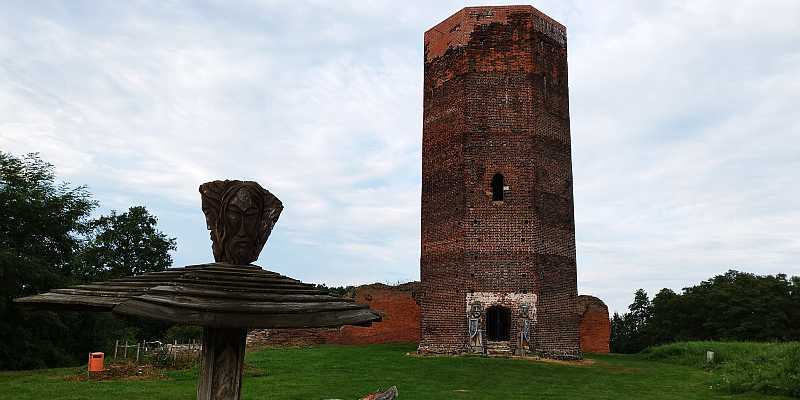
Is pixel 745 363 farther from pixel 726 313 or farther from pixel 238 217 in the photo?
pixel 726 313

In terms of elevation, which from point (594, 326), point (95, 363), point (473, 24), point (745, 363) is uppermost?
point (473, 24)

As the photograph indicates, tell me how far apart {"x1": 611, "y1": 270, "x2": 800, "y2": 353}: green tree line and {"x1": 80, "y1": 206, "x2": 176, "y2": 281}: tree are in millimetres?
38887

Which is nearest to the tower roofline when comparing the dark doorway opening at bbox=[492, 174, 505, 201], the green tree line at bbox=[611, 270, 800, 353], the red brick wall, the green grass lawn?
the dark doorway opening at bbox=[492, 174, 505, 201]

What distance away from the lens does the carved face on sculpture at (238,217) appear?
346cm

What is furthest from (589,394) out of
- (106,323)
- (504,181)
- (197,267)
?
(106,323)

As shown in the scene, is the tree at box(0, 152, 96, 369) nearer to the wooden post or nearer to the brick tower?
the brick tower

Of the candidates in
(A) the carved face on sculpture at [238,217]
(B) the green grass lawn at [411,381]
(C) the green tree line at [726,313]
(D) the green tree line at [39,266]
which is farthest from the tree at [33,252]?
(C) the green tree line at [726,313]

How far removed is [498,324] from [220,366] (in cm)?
1978

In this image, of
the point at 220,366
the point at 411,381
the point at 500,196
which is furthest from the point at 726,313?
the point at 220,366

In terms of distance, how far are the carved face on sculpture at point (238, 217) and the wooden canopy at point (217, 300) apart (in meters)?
0.15

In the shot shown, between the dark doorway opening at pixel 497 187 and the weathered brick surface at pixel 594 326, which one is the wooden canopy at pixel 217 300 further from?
the weathered brick surface at pixel 594 326

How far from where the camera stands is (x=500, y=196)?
21.8 metres

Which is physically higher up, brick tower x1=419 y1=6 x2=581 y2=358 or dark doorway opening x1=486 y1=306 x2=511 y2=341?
brick tower x1=419 y1=6 x2=581 y2=358

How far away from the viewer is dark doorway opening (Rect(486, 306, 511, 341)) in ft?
72.5
